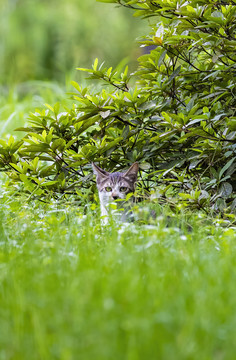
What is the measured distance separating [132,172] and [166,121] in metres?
0.45

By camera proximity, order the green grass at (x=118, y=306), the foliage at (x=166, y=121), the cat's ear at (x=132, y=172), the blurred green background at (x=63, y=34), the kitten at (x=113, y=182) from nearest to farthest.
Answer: the green grass at (x=118, y=306) < the foliage at (x=166, y=121) < the cat's ear at (x=132, y=172) < the kitten at (x=113, y=182) < the blurred green background at (x=63, y=34)

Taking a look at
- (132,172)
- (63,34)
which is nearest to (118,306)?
(132,172)

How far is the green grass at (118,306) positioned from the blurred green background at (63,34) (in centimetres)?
754

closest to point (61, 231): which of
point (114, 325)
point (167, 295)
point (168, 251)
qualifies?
point (168, 251)

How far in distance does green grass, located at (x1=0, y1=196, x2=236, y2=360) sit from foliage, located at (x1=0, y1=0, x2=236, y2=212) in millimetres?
1220

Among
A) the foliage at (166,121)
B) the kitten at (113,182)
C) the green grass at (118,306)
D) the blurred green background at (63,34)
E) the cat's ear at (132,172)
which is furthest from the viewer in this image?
the blurred green background at (63,34)

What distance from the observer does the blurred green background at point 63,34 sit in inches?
360

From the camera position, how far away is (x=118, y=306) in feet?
4.37

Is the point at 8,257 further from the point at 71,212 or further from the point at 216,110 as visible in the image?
the point at 216,110

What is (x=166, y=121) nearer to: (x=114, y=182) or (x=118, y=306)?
(x=114, y=182)

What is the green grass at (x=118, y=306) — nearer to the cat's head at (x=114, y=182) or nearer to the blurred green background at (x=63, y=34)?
the cat's head at (x=114, y=182)

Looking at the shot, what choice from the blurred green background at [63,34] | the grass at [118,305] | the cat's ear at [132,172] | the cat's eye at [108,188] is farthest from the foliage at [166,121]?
the blurred green background at [63,34]

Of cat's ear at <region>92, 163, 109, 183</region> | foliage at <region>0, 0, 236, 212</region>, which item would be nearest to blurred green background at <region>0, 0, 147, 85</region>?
foliage at <region>0, 0, 236, 212</region>

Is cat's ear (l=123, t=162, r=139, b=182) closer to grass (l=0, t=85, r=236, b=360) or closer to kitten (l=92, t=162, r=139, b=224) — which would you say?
kitten (l=92, t=162, r=139, b=224)
